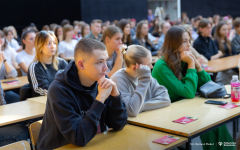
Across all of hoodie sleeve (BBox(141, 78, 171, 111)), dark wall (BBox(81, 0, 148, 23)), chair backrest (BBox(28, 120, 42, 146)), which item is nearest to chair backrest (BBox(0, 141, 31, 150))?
chair backrest (BBox(28, 120, 42, 146))

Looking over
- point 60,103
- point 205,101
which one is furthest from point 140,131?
point 205,101

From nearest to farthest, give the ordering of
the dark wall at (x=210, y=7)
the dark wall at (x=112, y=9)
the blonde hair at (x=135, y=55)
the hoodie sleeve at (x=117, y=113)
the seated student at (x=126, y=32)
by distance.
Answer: the hoodie sleeve at (x=117, y=113)
the blonde hair at (x=135, y=55)
the seated student at (x=126, y=32)
the dark wall at (x=112, y=9)
the dark wall at (x=210, y=7)

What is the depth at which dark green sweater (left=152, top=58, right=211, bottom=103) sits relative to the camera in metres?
2.72

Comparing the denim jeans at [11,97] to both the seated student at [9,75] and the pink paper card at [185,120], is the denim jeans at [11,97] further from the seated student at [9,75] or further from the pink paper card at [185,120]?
the pink paper card at [185,120]

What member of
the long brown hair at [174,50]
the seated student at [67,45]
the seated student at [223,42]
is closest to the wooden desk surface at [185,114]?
the long brown hair at [174,50]

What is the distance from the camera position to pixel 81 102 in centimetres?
188

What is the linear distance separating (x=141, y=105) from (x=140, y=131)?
0.32m

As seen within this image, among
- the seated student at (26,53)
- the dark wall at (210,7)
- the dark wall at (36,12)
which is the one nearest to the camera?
the seated student at (26,53)

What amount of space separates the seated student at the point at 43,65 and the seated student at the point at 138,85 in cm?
123

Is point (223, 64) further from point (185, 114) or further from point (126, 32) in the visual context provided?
point (185, 114)

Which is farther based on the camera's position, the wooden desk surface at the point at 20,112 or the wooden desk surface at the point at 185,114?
the wooden desk surface at the point at 20,112

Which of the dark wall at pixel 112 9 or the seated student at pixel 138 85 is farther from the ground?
the dark wall at pixel 112 9

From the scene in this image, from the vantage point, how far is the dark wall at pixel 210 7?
17.0m

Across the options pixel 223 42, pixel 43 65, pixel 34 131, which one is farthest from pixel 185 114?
pixel 223 42
